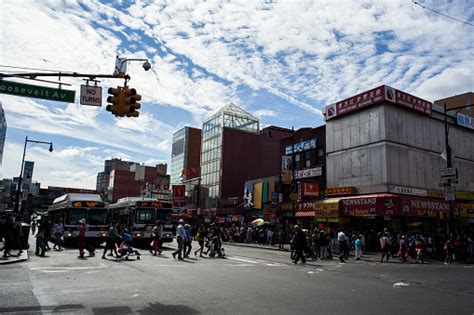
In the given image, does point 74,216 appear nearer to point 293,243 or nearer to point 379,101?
point 293,243

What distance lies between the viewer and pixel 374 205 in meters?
29.3

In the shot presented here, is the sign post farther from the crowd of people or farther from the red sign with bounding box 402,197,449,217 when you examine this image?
the red sign with bounding box 402,197,449,217

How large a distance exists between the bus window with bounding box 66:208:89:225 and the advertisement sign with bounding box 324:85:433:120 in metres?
22.6

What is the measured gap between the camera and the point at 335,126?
36406mm

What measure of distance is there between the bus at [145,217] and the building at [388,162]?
13.8 meters

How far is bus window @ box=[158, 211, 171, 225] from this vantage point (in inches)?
1008

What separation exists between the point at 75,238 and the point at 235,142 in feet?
141

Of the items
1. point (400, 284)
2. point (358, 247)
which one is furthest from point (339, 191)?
point (400, 284)

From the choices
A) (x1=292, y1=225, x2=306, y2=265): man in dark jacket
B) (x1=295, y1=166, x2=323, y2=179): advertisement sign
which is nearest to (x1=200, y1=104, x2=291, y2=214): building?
(x1=295, y1=166, x2=323, y2=179): advertisement sign

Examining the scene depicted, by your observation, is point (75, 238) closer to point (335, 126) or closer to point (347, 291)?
point (347, 291)

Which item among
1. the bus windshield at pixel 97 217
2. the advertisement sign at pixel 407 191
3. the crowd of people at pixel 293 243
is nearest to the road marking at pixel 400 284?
the crowd of people at pixel 293 243

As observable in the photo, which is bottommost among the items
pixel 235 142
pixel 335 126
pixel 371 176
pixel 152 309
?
pixel 152 309

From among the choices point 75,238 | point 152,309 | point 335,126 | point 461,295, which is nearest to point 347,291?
point 461,295

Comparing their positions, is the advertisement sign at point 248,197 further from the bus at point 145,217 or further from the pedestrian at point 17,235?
the pedestrian at point 17,235
